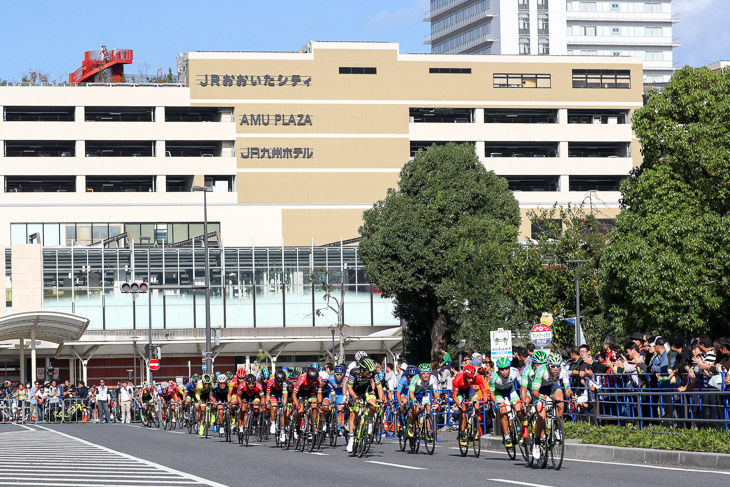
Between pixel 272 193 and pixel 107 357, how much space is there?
1800cm

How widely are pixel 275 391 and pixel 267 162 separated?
196ft

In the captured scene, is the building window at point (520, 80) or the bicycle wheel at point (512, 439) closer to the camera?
the bicycle wheel at point (512, 439)

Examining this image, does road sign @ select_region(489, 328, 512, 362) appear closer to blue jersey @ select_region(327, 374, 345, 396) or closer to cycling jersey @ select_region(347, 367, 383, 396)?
blue jersey @ select_region(327, 374, 345, 396)

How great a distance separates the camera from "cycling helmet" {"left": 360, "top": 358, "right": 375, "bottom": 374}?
20828 millimetres

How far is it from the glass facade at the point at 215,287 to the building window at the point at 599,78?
24893mm

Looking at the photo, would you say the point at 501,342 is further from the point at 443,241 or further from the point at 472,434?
the point at 443,241

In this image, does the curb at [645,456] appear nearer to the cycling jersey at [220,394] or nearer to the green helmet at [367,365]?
the green helmet at [367,365]

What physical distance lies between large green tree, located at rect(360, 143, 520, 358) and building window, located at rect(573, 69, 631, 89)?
37.0 metres

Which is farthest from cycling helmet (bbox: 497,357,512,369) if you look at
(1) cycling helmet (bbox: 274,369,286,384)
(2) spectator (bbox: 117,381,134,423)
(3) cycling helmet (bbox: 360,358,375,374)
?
(2) spectator (bbox: 117,381,134,423)

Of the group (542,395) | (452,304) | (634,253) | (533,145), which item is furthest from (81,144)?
(542,395)

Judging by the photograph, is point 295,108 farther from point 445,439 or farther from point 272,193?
point 445,439

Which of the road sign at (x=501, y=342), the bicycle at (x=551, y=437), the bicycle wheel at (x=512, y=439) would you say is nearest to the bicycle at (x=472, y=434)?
the bicycle wheel at (x=512, y=439)

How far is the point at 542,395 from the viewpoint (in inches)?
691

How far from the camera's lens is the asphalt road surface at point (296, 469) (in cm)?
1495
